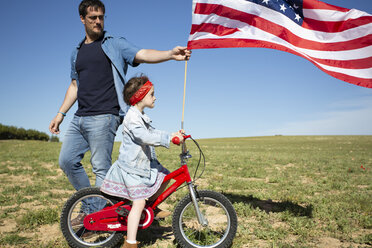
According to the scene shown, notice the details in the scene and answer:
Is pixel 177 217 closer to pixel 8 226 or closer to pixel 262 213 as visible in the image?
pixel 262 213

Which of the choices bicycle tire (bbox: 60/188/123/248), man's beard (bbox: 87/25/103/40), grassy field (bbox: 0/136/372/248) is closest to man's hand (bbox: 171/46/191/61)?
man's beard (bbox: 87/25/103/40)

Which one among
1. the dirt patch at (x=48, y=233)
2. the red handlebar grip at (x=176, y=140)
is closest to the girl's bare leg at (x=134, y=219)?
the red handlebar grip at (x=176, y=140)

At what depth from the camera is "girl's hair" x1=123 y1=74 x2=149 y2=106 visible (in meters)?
3.47

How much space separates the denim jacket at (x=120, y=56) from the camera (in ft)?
12.1

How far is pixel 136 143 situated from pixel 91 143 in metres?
0.76

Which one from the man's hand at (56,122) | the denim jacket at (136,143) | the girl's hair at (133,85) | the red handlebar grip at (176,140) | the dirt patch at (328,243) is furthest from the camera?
the man's hand at (56,122)

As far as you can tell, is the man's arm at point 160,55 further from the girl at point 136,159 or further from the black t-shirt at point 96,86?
the black t-shirt at point 96,86

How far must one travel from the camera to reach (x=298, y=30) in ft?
16.2

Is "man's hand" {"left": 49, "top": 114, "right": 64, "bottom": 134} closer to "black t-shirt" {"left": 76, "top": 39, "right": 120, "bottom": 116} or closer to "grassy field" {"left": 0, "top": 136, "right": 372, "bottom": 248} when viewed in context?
"black t-shirt" {"left": 76, "top": 39, "right": 120, "bottom": 116}

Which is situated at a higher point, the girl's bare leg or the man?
the man

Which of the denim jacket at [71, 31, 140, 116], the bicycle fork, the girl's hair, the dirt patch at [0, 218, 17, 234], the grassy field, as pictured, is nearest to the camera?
the bicycle fork

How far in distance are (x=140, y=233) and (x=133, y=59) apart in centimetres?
267

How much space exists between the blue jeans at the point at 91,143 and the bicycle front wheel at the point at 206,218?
122 centimetres

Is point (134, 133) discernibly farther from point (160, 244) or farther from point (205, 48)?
point (205, 48)
